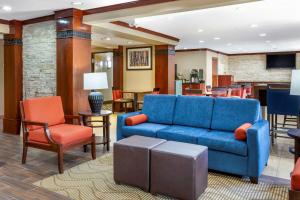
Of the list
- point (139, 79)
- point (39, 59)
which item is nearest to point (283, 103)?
→ point (39, 59)

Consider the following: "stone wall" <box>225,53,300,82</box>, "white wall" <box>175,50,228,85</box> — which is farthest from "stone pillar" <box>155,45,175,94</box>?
"stone wall" <box>225,53,300,82</box>

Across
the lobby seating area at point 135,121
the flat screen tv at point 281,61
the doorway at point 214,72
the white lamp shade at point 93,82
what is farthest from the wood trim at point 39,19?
the flat screen tv at point 281,61

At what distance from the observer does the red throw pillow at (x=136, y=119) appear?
161 inches

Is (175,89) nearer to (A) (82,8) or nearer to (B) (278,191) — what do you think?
(A) (82,8)

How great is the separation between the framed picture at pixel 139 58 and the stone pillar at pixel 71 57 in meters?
4.64

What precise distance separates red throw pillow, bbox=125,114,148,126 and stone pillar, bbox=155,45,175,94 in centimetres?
400

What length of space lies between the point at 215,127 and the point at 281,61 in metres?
10.7

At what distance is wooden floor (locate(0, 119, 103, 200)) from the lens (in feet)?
9.04

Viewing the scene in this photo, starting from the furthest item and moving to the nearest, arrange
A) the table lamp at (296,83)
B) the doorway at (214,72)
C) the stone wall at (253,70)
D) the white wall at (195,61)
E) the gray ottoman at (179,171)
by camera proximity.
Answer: the stone wall at (253,70) < the doorway at (214,72) < the white wall at (195,61) < the table lamp at (296,83) < the gray ottoman at (179,171)

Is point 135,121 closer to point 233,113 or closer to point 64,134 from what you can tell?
point 64,134

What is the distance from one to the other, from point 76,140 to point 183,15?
3225mm

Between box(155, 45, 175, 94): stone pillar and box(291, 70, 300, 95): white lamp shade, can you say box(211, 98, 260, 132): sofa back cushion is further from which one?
box(155, 45, 175, 94): stone pillar

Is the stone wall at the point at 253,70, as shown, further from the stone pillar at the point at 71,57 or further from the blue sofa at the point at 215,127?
the stone pillar at the point at 71,57

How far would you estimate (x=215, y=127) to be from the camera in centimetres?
379
